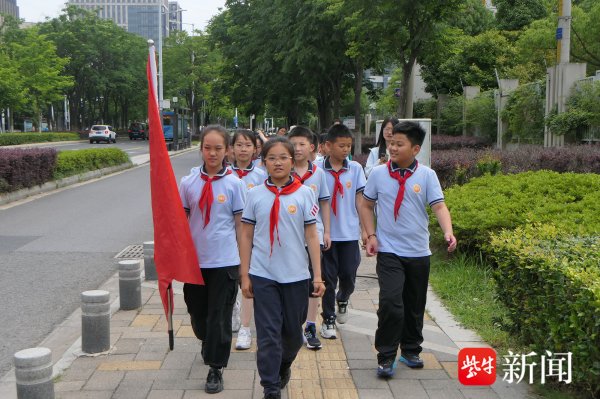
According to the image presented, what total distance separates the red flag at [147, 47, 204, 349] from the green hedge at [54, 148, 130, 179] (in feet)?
47.9

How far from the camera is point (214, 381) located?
433 cm

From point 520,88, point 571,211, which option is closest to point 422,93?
point 520,88

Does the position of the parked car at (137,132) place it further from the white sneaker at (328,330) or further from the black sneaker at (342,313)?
the white sneaker at (328,330)

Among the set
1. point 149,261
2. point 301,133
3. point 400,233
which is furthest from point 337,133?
point 149,261

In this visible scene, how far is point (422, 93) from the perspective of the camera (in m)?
38.1

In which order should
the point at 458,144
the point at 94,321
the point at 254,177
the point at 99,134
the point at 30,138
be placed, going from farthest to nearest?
1. the point at 99,134
2. the point at 30,138
3. the point at 458,144
4. the point at 254,177
5. the point at 94,321

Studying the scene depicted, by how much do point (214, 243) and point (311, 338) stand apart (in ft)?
4.31

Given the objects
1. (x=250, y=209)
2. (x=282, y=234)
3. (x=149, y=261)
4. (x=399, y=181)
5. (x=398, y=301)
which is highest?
(x=399, y=181)

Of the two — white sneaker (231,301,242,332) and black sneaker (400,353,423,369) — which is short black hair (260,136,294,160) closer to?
black sneaker (400,353,423,369)

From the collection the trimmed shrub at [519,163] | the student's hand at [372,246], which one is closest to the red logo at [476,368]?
the student's hand at [372,246]

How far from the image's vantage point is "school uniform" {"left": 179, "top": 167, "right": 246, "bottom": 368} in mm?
4332

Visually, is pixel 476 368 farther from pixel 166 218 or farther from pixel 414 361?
pixel 166 218

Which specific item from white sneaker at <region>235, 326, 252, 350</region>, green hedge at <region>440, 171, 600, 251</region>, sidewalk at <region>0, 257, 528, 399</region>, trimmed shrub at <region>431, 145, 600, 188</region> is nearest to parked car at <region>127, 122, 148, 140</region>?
trimmed shrub at <region>431, 145, 600, 188</region>

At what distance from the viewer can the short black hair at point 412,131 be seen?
14.9ft
